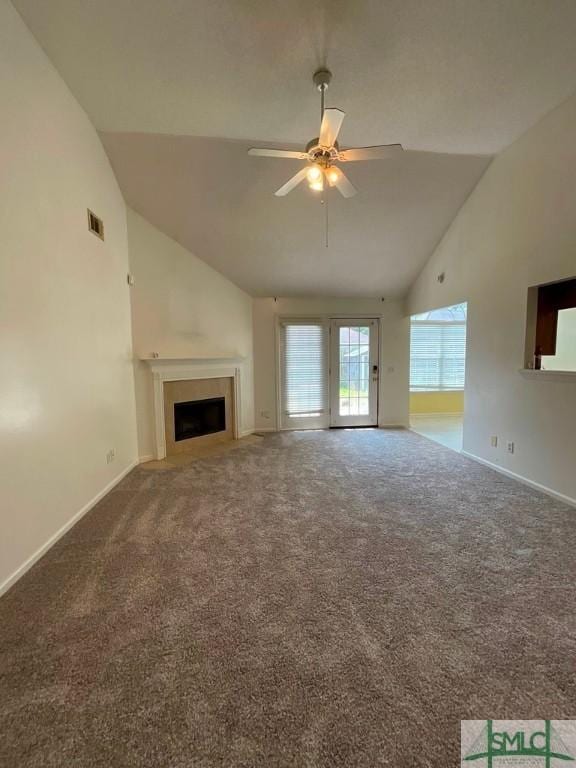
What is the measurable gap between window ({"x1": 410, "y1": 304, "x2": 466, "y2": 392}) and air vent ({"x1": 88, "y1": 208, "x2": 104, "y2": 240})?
5.95 m

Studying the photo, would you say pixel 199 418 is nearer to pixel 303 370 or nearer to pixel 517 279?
pixel 303 370

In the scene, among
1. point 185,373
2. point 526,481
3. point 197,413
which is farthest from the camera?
point 197,413

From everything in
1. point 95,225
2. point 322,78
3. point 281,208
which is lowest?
point 95,225

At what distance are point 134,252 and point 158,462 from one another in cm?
249

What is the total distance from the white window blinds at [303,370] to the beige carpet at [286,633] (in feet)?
9.96

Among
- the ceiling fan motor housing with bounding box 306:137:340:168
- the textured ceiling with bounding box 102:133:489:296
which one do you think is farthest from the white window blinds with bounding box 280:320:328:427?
the ceiling fan motor housing with bounding box 306:137:340:168

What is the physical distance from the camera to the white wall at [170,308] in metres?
3.98

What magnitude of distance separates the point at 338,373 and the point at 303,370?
2.05 ft

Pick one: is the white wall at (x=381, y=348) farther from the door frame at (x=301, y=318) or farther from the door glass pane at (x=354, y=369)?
the door glass pane at (x=354, y=369)

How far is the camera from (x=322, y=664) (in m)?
1.42

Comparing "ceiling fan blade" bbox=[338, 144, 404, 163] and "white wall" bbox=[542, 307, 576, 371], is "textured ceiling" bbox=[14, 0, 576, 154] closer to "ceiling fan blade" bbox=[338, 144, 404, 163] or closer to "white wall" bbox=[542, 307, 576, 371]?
"ceiling fan blade" bbox=[338, 144, 404, 163]

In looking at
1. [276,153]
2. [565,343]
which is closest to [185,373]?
[276,153]

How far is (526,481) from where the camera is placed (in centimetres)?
329

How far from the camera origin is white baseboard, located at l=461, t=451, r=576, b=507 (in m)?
2.88
